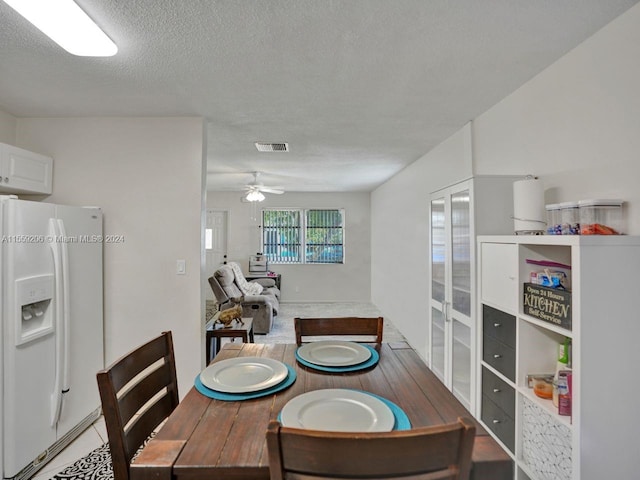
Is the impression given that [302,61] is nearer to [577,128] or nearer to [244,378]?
[577,128]

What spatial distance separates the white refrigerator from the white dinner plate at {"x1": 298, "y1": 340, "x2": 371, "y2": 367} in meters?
1.63

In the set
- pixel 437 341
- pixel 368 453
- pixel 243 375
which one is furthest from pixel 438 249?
pixel 368 453

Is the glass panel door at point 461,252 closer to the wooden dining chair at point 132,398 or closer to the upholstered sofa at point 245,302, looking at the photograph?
the wooden dining chair at point 132,398

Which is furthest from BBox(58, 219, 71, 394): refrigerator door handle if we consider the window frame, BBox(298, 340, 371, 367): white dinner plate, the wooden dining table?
the window frame

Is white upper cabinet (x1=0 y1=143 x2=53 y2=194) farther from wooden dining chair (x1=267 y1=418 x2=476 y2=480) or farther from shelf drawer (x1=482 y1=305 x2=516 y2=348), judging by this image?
shelf drawer (x1=482 y1=305 x2=516 y2=348)

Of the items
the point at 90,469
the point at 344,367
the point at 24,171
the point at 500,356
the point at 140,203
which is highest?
the point at 24,171

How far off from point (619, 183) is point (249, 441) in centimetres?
180

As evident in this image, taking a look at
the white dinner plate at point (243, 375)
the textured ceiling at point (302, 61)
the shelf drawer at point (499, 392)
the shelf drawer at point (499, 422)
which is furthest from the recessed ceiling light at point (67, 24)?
the shelf drawer at point (499, 422)

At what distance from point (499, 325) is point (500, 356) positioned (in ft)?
0.54

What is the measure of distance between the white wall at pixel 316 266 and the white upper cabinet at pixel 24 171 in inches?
176

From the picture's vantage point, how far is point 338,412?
982mm

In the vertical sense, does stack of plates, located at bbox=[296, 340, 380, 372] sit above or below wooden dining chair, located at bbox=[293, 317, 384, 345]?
below

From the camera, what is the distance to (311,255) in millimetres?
7219

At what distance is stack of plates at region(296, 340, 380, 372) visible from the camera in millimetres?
1350
